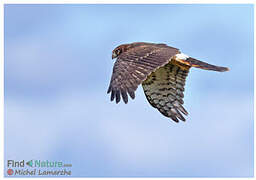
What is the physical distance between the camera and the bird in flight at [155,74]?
879 cm

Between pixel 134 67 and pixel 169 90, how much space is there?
2052 mm

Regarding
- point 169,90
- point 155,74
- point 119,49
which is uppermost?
point 119,49

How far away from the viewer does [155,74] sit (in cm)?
1101

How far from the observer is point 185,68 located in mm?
10703

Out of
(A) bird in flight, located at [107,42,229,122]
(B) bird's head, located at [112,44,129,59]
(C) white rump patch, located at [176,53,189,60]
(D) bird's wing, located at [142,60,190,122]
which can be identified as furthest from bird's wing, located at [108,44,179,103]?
(B) bird's head, located at [112,44,129,59]

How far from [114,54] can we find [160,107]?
1583 mm

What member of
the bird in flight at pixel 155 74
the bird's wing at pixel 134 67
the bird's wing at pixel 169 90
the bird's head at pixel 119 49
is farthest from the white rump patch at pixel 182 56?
the bird's head at pixel 119 49

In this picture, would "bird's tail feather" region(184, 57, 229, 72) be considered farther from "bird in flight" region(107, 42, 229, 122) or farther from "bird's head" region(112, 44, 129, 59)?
"bird's head" region(112, 44, 129, 59)

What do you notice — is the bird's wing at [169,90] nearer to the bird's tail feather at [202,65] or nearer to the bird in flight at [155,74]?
the bird in flight at [155,74]

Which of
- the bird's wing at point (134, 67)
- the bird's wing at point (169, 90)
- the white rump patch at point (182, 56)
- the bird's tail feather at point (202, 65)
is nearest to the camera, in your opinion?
the bird's wing at point (134, 67)

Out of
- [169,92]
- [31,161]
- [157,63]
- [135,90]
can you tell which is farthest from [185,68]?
[31,161]

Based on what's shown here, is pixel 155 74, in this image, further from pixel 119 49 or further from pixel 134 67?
pixel 134 67

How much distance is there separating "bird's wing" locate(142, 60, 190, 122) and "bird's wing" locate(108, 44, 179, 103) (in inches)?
34.4

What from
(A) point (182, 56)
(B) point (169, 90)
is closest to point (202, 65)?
(A) point (182, 56)
